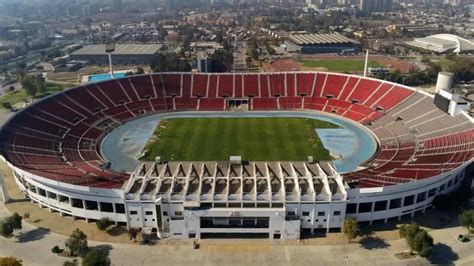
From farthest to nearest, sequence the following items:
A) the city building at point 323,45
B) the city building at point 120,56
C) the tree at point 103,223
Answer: the city building at point 323,45
the city building at point 120,56
the tree at point 103,223

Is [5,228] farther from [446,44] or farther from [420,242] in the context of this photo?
[446,44]

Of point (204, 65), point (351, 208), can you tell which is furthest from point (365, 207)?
point (204, 65)

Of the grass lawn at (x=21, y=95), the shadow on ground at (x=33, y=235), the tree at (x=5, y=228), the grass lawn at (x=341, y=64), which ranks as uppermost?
the tree at (x=5, y=228)

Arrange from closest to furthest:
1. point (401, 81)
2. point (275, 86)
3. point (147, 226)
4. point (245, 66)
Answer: point (147, 226), point (275, 86), point (401, 81), point (245, 66)

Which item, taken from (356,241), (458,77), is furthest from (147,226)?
(458,77)

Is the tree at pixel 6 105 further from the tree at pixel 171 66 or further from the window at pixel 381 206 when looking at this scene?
the window at pixel 381 206

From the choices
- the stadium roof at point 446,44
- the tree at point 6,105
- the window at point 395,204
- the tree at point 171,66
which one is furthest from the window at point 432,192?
the stadium roof at point 446,44

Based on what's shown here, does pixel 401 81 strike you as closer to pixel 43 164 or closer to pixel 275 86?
pixel 275 86
